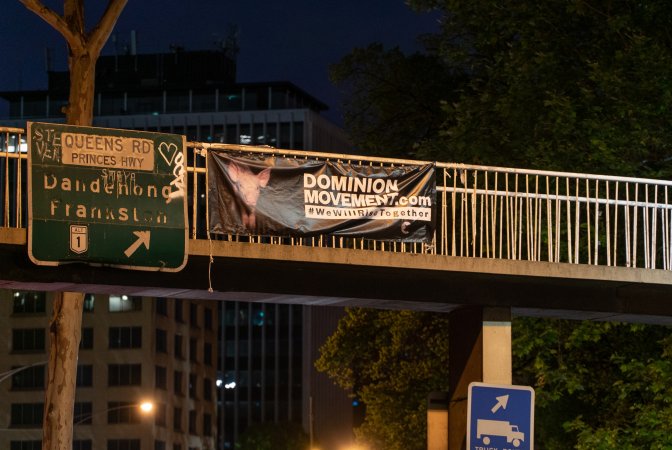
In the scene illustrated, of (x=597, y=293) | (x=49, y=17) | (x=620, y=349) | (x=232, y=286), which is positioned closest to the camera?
(x=232, y=286)

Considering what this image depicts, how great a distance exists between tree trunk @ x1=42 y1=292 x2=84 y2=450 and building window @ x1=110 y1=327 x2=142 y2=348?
328ft

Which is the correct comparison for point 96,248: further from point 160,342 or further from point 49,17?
point 160,342

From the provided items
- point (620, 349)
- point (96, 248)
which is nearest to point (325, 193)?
point (96, 248)

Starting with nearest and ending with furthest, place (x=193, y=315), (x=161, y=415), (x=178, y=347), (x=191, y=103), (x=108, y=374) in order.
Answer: (x=108, y=374) < (x=161, y=415) < (x=178, y=347) < (x=193, y=315) < (x=191, y=103)

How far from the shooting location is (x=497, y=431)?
16.9m

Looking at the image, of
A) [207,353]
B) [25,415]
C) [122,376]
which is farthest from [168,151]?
[207,353]

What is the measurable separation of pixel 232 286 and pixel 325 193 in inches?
73.1

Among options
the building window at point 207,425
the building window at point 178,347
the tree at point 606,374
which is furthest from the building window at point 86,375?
the tree at point 606,374

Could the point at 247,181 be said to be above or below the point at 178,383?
above

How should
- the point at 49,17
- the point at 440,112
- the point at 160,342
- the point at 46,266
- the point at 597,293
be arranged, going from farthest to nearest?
1. the point at 160,342
2. the point at 440,112
3. the point at 49,17
4. the point at 597,293
5. the point at 46,266

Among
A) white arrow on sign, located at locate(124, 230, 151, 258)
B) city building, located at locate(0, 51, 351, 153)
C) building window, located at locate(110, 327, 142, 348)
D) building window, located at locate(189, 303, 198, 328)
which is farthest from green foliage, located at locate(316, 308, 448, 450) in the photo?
city building, located at locate(0, 51, 351, 153)

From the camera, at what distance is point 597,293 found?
20.0 m

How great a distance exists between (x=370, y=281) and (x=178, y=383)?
357 feet

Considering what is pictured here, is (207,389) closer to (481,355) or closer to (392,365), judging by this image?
(392,365)
